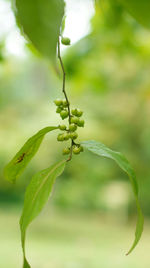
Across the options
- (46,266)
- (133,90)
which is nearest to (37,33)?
(46,266)

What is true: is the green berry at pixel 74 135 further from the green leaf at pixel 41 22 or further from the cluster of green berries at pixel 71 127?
the green leaf at pixel 41 22

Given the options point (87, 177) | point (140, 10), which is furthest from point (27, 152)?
point (87, 177)

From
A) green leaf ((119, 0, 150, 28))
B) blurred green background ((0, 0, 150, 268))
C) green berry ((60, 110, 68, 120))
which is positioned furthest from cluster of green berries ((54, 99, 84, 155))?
blurred green background ((0, 0, 150, 268))

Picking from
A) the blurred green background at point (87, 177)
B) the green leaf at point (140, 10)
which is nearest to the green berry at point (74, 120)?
the green leaf at point (140, 10)

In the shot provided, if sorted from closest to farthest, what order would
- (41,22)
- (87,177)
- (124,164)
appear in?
(41,22) < (124,164) < (87,177)

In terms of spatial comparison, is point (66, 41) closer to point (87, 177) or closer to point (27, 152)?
point (27, 152)
